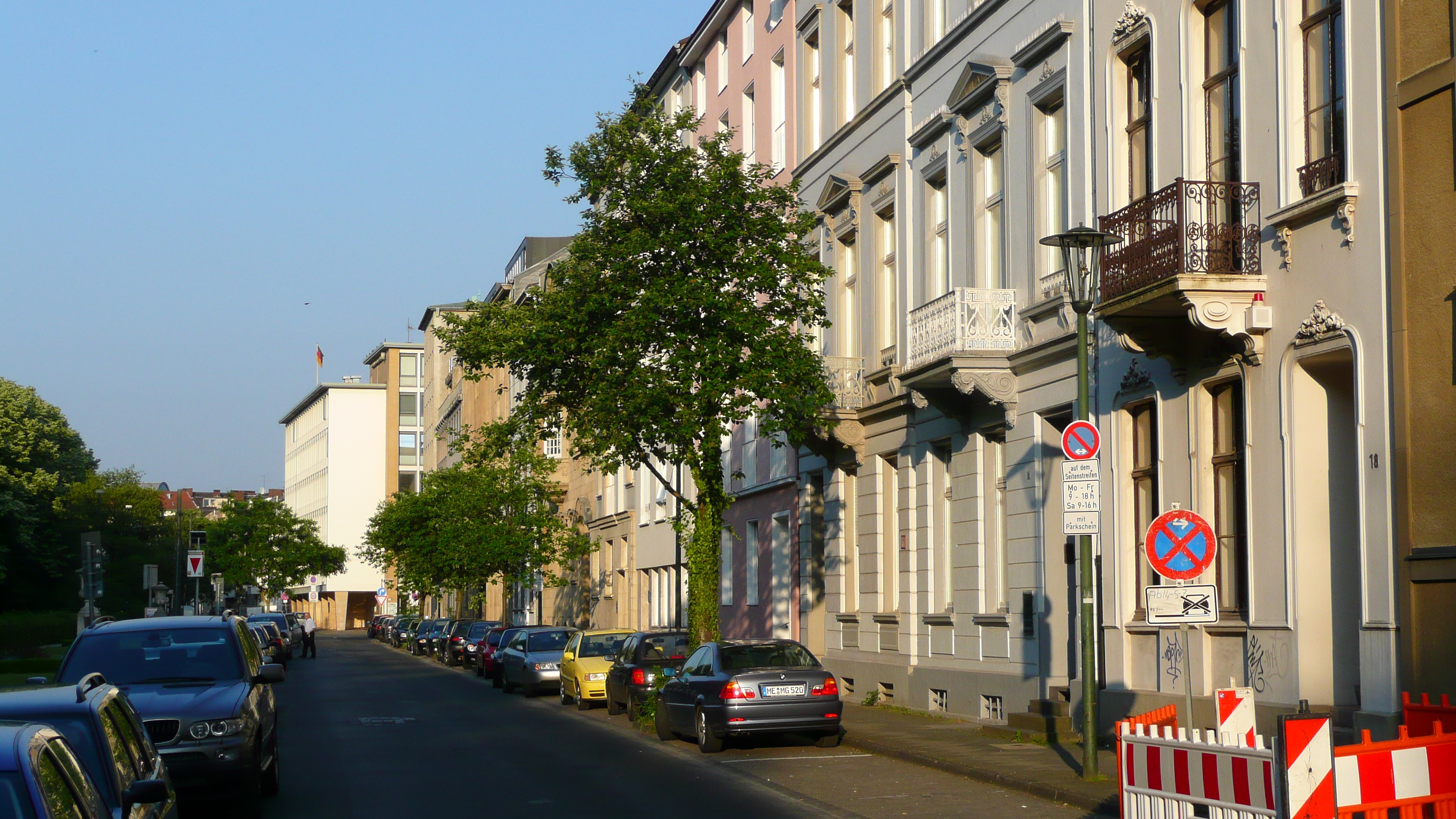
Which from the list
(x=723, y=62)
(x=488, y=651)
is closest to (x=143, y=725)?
(x=723, y=62)

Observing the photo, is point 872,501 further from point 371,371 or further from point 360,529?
point 371,371

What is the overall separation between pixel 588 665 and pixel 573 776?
44.1ft

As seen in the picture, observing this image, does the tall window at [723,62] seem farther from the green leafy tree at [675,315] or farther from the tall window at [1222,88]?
the tall window at [1222,88]

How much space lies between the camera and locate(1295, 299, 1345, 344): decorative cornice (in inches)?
587

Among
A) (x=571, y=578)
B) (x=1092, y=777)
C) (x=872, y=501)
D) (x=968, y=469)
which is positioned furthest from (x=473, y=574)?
(x=1092, y=777)

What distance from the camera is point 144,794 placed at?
7062 mm

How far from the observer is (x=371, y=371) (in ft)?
522

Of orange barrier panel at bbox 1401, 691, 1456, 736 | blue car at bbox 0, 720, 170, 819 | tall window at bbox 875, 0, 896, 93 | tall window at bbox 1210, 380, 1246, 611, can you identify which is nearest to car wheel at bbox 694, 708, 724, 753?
tall window at bbox 1210, 380, 1246, 611

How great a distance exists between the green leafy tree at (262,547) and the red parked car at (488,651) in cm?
7623

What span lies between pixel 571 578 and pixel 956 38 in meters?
41.2

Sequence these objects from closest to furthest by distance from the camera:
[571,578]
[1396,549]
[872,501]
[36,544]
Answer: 1. [1396,549]
2. [872,501]
3. [571,578]
4. [36,544]

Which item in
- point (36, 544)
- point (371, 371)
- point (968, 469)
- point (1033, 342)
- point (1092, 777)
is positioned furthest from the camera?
point (371, 371)

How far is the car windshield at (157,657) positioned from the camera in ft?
44.6

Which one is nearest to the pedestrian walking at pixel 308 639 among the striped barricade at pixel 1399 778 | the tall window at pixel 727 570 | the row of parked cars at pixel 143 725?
the tall window at pixel 727 570
